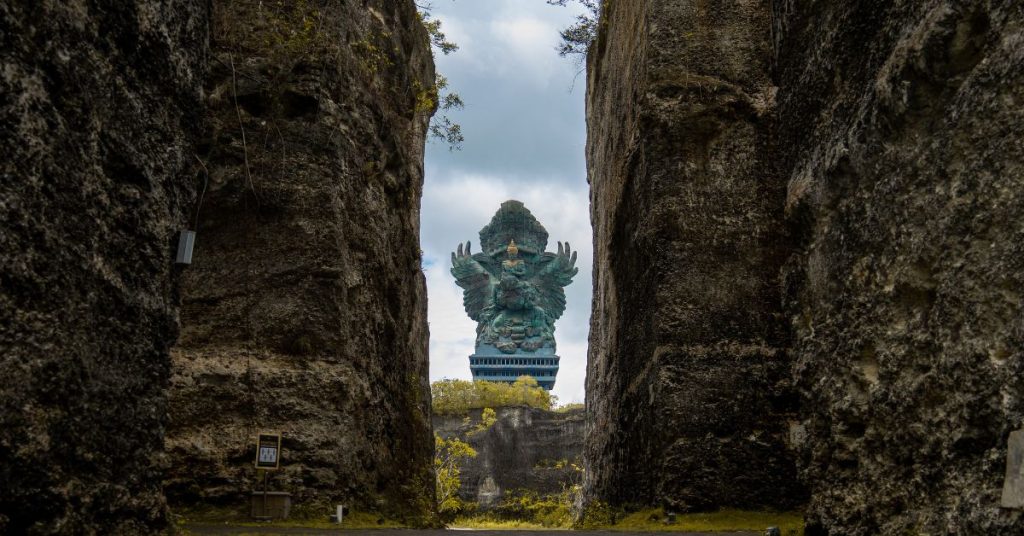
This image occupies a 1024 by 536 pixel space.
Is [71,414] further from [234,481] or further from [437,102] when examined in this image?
[437,102]

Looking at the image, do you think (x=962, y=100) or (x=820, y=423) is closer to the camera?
(x=962, y=100)

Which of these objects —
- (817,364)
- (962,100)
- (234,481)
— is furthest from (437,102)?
(962,100)

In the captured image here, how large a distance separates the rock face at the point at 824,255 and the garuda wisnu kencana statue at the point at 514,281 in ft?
116

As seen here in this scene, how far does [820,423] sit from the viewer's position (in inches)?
208

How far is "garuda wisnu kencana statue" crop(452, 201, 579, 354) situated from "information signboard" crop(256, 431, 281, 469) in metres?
39.4

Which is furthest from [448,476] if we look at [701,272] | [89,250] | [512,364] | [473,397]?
[512,364]

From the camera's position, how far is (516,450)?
31109mm

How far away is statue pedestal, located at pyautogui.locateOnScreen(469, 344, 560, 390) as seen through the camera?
47281 mm

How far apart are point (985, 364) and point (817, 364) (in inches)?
71.6

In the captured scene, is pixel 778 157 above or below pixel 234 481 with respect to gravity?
above

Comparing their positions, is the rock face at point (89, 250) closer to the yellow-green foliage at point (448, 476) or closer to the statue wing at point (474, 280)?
the yellow-green foliage at point (448, 476)

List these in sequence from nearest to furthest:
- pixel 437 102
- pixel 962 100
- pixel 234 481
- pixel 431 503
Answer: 1. pixel 962 100
2. pixel 234 481
3. pixel 431 503
4. pixel 437 102

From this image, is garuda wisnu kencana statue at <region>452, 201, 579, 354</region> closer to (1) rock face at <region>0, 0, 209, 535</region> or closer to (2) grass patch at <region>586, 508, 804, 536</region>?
(2) grass patch at <region>586, 508, 804, 536</region>

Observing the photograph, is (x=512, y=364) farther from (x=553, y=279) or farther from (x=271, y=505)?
(x=271, y=505)
